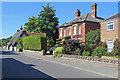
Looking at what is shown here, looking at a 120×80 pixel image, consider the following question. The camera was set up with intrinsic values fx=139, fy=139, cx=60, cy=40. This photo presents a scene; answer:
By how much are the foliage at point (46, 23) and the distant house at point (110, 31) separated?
27422 millimetres

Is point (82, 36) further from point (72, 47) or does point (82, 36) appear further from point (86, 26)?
point (72, 47)

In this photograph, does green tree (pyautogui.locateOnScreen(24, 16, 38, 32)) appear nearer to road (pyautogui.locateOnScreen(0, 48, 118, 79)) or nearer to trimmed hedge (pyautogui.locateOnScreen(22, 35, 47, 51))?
trimmed hedge (pyautogui.locateOnScreen(22, 35, 47, 51))

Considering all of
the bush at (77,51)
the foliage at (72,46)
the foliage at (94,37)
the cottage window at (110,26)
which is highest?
the cottage window at (110,26)

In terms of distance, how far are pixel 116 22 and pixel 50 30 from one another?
103 feet

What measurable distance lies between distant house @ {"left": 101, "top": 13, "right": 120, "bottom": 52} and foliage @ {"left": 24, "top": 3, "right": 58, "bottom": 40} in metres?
27.4

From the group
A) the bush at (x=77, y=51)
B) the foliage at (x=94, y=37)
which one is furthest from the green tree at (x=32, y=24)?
the bush at (x=77, y=51)

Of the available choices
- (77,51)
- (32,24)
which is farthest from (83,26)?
(32,24)

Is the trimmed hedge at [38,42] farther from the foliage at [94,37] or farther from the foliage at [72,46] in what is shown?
the foliage at [72,46]

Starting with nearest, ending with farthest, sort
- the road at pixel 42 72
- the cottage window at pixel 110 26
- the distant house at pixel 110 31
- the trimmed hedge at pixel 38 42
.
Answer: the road at pixel 42 72 < the distant house at pixel 110 31 < the cottage window at pixel 110 26 < the trimmed hedge at pixel 38 42

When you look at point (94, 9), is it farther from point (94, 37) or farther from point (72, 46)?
point (72, 46)

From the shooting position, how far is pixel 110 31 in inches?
848

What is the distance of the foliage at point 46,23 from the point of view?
4820 centimetres

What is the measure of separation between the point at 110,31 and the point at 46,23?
30098mm

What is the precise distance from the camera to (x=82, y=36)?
94.6 feet
